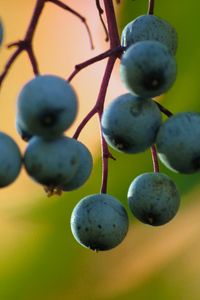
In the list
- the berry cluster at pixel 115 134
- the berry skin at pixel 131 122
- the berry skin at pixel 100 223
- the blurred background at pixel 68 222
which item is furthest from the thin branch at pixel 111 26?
the blurred background at pixel 68 222

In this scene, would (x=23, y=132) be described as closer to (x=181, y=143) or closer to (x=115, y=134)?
(x=115, y=134)

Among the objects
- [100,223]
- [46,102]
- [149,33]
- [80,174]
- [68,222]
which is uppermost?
[46,102]

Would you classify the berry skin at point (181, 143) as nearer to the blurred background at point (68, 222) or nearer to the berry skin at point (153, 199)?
the berry skin at point (153, 199)

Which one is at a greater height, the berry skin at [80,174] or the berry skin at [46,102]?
the berry skin at [46,102]

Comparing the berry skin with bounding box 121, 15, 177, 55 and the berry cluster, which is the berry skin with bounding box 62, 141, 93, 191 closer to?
the berry cluster

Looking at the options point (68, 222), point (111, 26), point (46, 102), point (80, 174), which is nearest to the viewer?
point (46, 102)

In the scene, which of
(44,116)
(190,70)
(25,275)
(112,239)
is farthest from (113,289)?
(44,116)

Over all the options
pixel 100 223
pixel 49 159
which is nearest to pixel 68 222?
pixel 100 223
